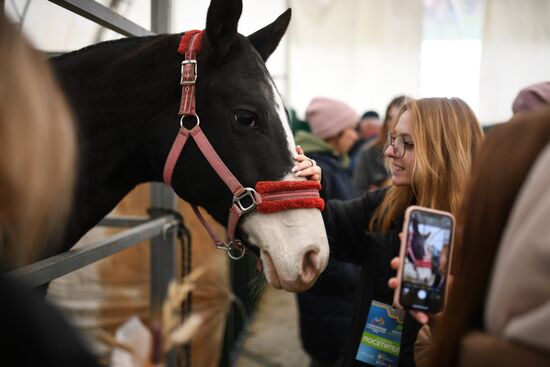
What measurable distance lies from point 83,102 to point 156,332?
998mm

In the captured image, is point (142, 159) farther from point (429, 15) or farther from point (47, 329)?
point (429, 15)

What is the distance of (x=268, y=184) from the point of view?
3.98 feet

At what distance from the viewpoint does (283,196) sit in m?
1.21

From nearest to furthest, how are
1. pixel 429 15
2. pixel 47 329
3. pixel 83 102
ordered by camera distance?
pixel 47 329, pixel 83 102, pixel 429 15

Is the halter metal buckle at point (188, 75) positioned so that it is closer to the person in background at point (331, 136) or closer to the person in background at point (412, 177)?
the person in background at point (412, 177)

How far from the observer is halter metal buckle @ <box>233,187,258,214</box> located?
123 cm

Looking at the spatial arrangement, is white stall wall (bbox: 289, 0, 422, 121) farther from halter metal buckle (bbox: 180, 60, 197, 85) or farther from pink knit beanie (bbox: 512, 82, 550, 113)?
halter metal buckle (bbox: 180, 60, 197, 85)

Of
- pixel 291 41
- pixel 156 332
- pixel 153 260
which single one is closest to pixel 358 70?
pixel 291 41

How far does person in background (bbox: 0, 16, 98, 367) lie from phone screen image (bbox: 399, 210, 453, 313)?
56cm

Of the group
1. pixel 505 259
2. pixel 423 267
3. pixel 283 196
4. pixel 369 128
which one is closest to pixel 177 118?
pixel 283 196

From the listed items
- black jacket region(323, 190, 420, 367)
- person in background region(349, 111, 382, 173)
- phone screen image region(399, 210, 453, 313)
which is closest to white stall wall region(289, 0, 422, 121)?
person in background region(349, 111, 382, 173)

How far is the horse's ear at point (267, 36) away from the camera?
150 cm

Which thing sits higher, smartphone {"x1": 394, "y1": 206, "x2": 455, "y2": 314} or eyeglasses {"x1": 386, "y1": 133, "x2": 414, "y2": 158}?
eyeglasses {"x1": 386, "y1": 133, "x2": 414, "y2": 158}

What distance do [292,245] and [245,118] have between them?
38 cm
